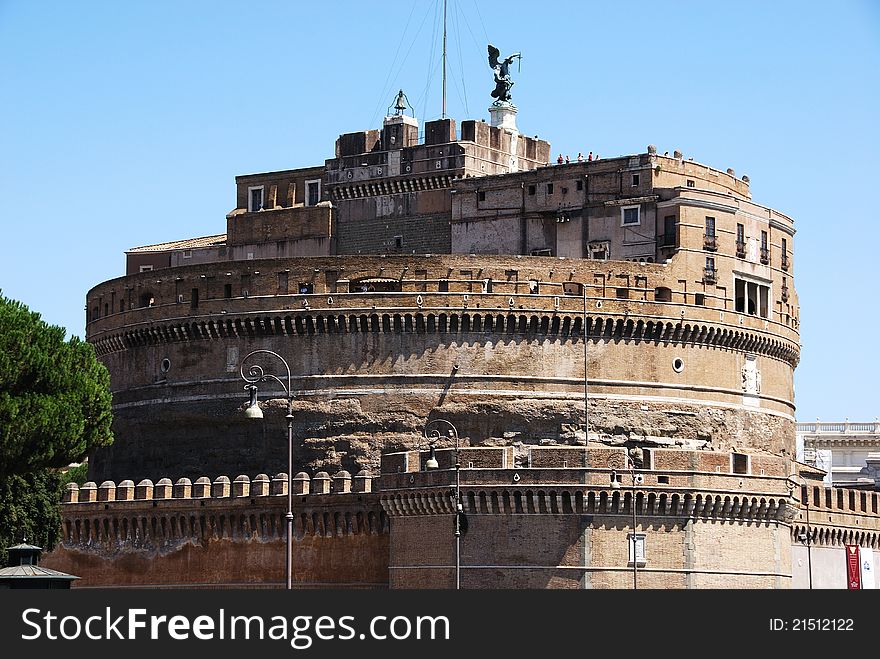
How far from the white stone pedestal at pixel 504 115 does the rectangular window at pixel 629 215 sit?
34.3ft

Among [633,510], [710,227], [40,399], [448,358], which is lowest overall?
[633,510]

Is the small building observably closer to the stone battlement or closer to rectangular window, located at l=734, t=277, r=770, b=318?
the stone battlement

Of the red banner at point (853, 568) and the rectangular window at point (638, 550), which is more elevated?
the red banner at point (853, 568)

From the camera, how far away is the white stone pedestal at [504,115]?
10569cm

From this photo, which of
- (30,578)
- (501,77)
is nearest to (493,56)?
(501,77)

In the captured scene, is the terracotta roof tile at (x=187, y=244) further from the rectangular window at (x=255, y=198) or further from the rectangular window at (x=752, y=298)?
the rectangular window at (x=752, y=298)

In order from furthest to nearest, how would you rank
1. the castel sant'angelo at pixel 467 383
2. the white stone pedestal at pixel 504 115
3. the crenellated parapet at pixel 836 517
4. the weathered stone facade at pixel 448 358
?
the white stone pedestal at pixel 504 115 < the crenellated parapet at pixel 836 517 < the weathered stone facade at pixel 448 358 < the castel sant'angelo at pixel 467 383

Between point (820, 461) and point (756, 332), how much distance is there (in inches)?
1456

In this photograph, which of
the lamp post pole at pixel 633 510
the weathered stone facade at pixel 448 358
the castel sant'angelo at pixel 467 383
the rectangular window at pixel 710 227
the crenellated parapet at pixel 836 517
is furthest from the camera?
the rectangular window at pixel 710 227

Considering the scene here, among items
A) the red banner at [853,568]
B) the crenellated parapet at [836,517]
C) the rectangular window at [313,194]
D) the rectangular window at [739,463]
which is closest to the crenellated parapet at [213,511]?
the rectangular window at [739,463]

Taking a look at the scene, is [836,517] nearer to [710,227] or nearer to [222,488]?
[710,227]

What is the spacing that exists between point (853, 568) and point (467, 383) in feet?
56.6

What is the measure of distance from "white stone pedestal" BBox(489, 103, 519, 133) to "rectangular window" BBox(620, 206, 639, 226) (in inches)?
411

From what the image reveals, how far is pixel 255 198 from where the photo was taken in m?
108
